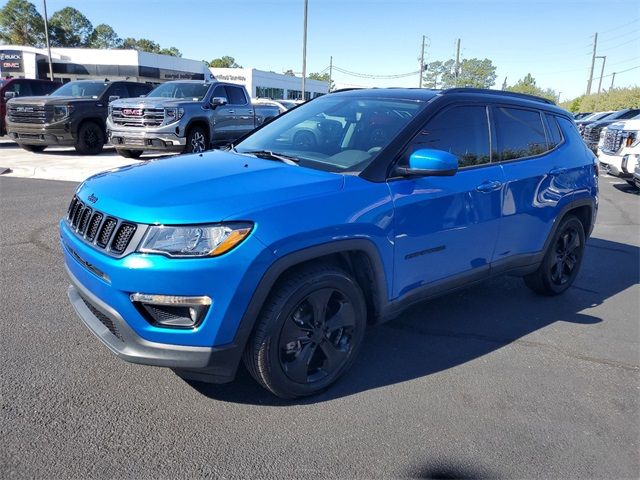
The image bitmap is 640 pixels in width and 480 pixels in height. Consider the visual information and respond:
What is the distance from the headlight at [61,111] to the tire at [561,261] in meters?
11.4

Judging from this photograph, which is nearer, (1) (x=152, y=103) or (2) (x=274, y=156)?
(2) (x=274, y=156)

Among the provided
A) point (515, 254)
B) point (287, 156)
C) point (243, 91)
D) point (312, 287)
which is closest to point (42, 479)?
point (312, 287)

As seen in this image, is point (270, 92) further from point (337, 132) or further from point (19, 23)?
point (337, 132)

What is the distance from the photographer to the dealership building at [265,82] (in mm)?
61062

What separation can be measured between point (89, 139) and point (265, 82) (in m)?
54.5

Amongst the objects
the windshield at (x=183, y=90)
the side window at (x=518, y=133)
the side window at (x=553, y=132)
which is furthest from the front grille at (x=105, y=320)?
the windshield at (x=183, y=90)

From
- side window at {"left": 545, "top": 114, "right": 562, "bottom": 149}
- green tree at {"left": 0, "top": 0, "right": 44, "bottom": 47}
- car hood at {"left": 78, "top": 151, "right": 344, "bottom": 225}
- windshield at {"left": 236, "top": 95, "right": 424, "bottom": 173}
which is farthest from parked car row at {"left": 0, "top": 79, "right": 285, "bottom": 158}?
green tree at {"left": 0, "top": 0, "right": 44, "bottom": 47}

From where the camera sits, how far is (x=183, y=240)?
244cm

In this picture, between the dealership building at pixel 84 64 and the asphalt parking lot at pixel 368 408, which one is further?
the dealership building at pixel 84 64

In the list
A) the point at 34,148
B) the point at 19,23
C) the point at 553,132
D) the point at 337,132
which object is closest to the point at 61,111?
the point at 34,148

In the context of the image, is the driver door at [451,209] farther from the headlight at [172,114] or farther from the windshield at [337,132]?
the headlight at [172,114]

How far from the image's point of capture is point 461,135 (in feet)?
12.1

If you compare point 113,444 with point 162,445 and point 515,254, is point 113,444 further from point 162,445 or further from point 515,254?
point 515,254

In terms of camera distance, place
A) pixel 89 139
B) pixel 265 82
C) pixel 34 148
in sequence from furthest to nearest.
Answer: pixel 265 82 < pixel 34 148 < pixel 89 139
